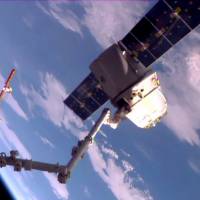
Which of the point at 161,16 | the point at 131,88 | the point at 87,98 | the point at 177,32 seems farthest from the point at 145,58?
the point at 87,98

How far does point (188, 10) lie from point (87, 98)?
715 cm

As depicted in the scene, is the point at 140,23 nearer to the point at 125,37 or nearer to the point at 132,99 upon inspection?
the point at 125,37

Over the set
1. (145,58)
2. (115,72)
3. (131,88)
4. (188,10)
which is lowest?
(131,88)

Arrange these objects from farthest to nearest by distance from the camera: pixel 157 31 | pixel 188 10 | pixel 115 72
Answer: pixel 157 31 < pixel 115 72 < pixel 188 10

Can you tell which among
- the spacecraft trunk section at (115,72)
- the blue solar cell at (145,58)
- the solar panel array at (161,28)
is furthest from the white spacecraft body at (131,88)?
the solar panel array at (161,28)

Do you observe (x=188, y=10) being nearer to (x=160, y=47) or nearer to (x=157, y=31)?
(x=157, y=31)

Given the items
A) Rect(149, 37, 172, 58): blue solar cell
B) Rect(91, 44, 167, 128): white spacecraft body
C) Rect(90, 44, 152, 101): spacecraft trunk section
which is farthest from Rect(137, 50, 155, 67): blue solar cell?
Rect(91, 44, 167, 128): white spacecraft body

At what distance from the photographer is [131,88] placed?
46.9ft

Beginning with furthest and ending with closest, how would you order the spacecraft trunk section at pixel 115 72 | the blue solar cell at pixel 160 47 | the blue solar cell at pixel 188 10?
the blue solar cell at pixel 160 47 < the spacecraft trunk section at pixel 115 72 < the blue solar cell at pixel 188 10

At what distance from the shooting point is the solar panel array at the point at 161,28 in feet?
46.5

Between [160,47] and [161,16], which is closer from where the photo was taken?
[161,16]

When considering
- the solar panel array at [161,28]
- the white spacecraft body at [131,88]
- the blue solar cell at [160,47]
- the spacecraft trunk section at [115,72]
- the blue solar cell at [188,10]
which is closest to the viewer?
the blue solar cell at [188,10]

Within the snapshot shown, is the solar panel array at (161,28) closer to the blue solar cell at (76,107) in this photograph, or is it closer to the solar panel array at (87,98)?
the solar panel array at (87,98)

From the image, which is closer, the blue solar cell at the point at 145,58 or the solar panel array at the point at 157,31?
the solar panel array at the point at 157,31
